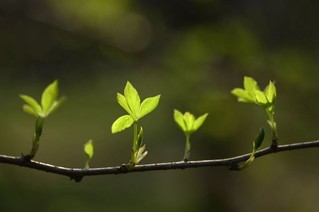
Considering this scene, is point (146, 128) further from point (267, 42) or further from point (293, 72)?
point (293, 72)

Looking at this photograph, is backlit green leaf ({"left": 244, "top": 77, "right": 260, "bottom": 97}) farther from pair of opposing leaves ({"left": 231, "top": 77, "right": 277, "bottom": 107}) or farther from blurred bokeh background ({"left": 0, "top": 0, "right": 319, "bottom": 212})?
blurred bokeh background ({"left": 0, "top": 0, "right": 319, "bottom": 212})

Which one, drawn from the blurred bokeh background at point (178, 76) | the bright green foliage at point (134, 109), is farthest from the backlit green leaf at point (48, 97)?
the blurred bokeh background at point (178, 76)

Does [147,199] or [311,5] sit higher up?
[311,5]

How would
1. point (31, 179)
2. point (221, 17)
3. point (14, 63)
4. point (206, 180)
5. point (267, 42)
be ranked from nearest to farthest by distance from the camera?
point (221, 17) → point (267, 42) → point (14, 63) → point (206, 180) → point (31, 179)

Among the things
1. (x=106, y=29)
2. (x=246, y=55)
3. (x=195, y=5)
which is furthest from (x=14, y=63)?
(x=246, y=55)

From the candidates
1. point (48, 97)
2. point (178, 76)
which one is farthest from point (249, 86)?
point (178, 76)

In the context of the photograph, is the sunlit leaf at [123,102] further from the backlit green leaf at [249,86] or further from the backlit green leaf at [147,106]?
the backlit green leaf at [249,86]
